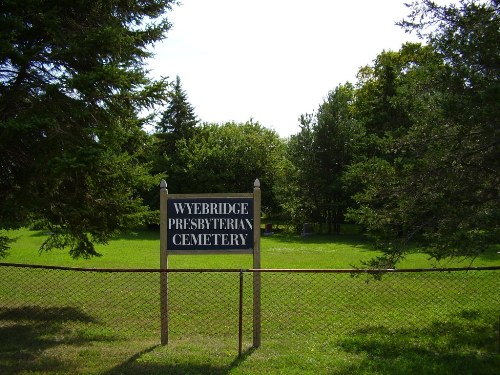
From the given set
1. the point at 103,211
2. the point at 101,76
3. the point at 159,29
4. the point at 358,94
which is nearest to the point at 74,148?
the point at 101,76

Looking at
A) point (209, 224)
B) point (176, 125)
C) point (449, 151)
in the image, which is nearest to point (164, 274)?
point (209, 224)

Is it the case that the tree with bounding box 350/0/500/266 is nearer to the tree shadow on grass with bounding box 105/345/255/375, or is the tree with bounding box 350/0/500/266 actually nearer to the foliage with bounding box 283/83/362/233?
the tree shadow on grass with bounding box 105/345/255/375

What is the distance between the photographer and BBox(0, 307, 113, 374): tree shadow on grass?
5895mm

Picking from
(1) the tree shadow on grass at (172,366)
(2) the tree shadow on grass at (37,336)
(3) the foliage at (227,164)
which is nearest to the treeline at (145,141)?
(2) the tree shadow on grass at (37,336)

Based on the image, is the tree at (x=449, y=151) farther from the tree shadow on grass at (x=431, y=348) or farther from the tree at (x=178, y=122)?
the tree at (x=178, y=122)

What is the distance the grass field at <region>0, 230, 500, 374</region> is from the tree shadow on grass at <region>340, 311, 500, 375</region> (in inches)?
0.7

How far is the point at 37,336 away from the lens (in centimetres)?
744

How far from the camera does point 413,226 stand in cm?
770

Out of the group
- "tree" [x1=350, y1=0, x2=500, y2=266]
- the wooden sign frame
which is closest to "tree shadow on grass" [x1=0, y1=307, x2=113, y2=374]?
the wooden sign frame

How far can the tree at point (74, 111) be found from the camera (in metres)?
7.29

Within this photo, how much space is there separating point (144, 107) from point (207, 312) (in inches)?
152

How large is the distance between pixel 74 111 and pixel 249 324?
14.3ft

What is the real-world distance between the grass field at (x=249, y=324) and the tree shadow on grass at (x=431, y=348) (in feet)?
0.05

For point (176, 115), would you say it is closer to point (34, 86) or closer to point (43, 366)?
point (34, 86)
